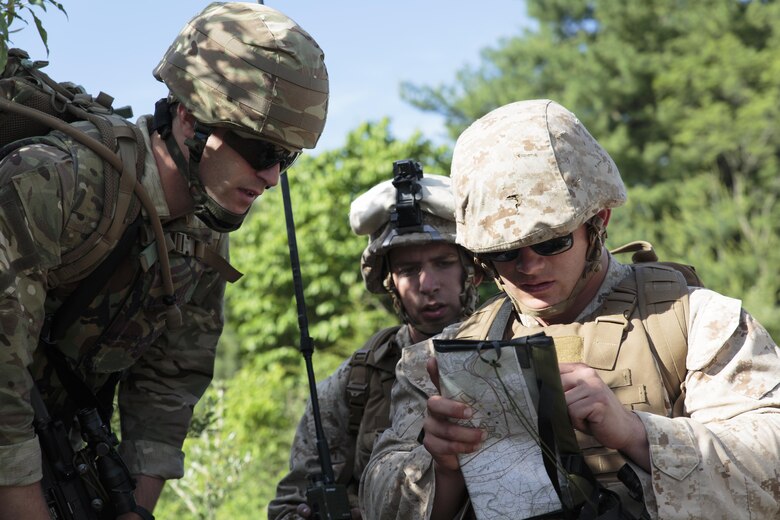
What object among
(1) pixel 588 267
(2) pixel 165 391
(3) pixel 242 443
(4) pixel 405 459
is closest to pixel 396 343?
(2) pixel 165 391

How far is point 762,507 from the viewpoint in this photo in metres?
2.78

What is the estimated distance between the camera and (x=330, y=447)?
478 cm

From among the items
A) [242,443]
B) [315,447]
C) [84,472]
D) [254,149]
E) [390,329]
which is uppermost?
[254,149]

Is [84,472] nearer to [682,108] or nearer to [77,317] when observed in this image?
[77,317]

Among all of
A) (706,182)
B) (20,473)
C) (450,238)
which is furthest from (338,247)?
(20,473)

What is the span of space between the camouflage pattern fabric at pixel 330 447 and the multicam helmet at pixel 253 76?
49.2 inches

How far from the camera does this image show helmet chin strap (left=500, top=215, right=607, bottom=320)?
3172 millimetres

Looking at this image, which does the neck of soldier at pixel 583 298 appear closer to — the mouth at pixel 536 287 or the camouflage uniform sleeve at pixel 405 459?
the mouth at pixel 536 287

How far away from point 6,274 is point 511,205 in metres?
1.60

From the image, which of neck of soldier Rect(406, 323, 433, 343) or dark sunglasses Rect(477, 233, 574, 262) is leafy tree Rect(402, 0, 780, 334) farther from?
dark sunglasses Rect(477, 233, 574, 262)

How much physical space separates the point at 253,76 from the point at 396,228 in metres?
1.19

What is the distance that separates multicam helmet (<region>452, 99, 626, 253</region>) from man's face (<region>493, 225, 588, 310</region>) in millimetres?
85

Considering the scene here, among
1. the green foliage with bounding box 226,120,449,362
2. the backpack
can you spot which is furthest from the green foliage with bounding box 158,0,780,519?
the backpack

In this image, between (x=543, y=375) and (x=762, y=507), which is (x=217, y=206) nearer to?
(x=543, y=375)
